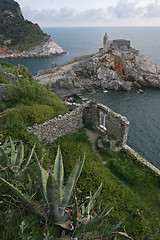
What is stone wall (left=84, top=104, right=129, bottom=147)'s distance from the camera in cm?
1094

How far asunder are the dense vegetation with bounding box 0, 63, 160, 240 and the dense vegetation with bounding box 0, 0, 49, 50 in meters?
68.0

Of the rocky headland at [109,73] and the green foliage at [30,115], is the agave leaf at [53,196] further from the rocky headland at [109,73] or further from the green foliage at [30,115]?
the rocky headland at [109,73]

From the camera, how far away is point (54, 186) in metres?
3.02

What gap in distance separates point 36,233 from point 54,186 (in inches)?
39.7

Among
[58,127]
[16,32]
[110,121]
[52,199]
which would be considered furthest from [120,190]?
[16,32]

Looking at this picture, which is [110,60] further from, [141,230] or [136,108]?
[141,230]

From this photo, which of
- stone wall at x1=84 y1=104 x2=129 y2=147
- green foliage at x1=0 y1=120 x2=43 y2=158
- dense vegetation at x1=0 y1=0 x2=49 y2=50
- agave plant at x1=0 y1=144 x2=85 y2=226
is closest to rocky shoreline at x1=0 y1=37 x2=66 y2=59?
dense vegetation at x1=0 y1=0 x2=49 y2=50

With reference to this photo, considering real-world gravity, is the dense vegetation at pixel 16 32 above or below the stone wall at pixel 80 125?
above

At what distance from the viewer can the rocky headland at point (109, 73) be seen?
107 ft

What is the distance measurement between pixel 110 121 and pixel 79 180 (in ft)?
18.9

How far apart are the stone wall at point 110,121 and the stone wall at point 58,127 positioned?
1.89m

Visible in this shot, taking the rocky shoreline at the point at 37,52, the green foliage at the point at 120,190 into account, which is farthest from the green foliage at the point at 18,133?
the rocky shoreline at the point at 37,52

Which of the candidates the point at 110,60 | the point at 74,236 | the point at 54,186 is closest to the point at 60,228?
the point at 74,236

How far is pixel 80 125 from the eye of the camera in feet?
40.2
